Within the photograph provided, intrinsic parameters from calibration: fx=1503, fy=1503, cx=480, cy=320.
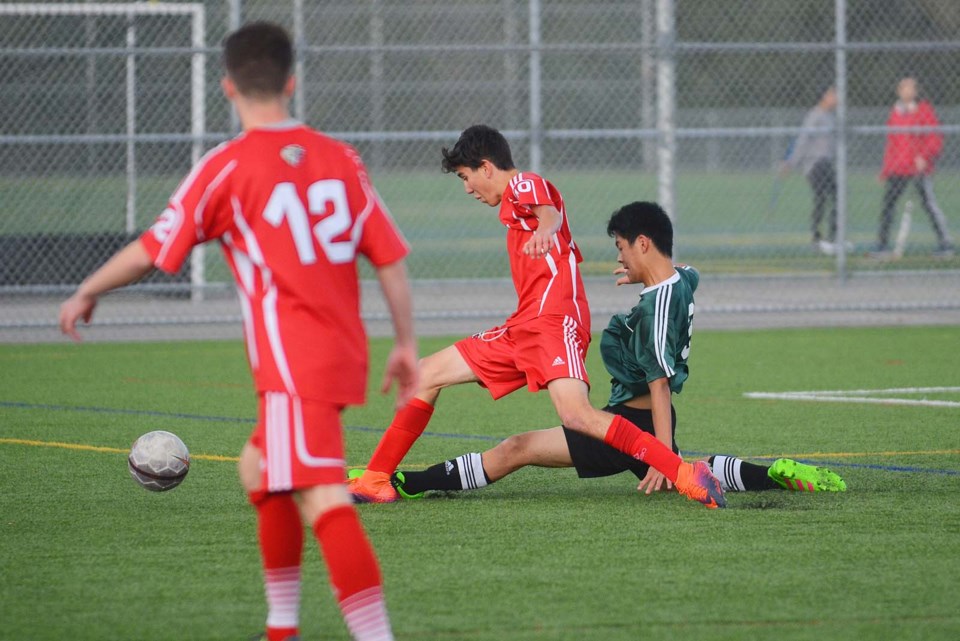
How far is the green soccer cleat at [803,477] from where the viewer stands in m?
5.94

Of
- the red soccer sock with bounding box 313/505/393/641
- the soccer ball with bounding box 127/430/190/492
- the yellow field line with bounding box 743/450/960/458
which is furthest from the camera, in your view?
the yellow field line with bounding box 743/450/960/458

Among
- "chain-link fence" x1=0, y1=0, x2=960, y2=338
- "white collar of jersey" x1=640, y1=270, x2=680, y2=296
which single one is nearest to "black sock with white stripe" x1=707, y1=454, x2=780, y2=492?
"white collar of jersey" x1=640, y1=270, x2=680, y2=296

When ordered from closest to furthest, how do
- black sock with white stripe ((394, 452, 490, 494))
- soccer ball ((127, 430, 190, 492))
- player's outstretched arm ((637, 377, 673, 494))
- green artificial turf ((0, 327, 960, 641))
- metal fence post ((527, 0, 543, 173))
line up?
green artificial turf ((0, 327, 960, 641)), soccer ball ((127, 430, 190, 492)), player's outstretched arm ((637, 377, 673, 494)), black sock with white stripe ((394, 452, 490, 494)), metal fence post ((527, 0, 543, 173))

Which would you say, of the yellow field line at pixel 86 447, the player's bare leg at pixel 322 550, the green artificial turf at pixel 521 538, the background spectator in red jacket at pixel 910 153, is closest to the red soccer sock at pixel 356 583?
the player's bare leg at pixel 322 550

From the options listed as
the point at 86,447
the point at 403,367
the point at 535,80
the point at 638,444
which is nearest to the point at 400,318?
the point at 403,367

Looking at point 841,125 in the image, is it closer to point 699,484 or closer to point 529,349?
point 529,349

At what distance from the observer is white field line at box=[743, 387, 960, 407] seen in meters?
8.68

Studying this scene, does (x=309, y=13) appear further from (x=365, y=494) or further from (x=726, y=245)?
(x=726, y=245)

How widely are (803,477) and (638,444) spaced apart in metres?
0.74

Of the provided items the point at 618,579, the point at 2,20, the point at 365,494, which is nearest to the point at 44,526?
the point at 365,494

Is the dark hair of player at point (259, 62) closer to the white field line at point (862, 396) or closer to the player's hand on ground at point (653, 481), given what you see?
the player's hand on ground at point (653, 481)

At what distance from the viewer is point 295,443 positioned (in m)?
3.55

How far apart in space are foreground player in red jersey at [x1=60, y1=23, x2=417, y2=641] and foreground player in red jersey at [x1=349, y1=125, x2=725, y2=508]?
6.98 ft

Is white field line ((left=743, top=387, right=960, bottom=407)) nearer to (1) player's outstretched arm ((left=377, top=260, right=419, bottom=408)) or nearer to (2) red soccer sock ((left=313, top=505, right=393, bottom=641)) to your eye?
(1) player's outstretched arm ((left=377, top=260, right=419, bottom=408))
